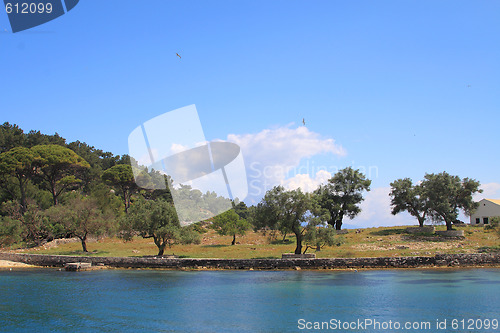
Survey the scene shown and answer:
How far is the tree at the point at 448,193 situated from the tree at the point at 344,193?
10889mm

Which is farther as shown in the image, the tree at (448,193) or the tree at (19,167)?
the tree at (19,167)

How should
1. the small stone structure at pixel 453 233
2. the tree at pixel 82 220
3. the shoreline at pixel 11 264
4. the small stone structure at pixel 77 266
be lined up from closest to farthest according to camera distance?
1. the small stone structure at pixel 77 266
2. the shoreline at pixel 11 264
3. the tree at pixel 82 220
4. the small stone structure at pixel 453 233

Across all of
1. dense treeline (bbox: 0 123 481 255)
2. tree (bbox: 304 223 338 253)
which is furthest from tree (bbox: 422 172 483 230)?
tree (bbox: 304 223 338 253)

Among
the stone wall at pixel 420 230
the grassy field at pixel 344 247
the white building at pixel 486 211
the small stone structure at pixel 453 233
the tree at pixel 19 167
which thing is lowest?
the grassy field at pixel 344 247

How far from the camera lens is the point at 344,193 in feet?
230

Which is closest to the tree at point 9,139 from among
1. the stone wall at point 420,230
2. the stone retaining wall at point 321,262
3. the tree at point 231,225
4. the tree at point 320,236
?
the tree at point 231,225

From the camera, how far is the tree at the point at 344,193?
68500 mm

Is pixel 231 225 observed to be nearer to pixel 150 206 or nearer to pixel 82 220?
pixel 150 206

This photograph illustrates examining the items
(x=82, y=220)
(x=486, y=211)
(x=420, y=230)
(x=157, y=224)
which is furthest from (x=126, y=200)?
(x=486, y=211)

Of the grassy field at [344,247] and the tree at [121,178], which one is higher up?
the tree at [121,178]

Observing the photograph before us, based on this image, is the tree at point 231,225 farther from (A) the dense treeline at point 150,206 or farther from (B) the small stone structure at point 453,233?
(B) the small stone structure at point 453,233

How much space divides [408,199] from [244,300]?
4704 cm

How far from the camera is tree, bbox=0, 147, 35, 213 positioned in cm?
6625

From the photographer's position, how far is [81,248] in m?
55.3
